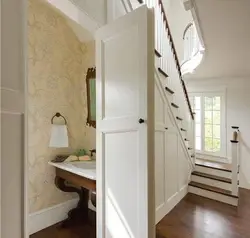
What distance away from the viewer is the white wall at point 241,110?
432cm

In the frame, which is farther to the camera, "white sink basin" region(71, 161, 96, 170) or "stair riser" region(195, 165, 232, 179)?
"stair riser" region(195, 165, 232, 179)

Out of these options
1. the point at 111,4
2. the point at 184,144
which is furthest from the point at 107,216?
the point at 184,144

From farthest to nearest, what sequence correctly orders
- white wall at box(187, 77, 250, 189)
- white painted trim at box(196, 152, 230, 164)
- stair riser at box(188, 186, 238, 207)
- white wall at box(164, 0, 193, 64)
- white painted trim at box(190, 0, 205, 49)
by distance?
white wall at box(164, 0, 193, 64), white painted trim at box(196, 152, 230, 164), white wall at box(187, 77, 250, 189), stair riser at box(188, 186, 238, 207), white painted trim at box(190, 0, 205, 49)

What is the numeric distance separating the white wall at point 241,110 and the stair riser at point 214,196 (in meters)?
1.16

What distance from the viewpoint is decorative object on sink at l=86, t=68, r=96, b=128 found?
2.85m

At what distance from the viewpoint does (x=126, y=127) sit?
5.36 feet

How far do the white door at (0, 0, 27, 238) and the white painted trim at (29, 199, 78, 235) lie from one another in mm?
1730

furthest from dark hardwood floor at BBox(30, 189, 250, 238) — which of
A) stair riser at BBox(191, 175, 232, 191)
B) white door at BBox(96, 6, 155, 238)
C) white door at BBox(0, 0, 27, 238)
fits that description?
white door at BBox(0, 0, 27, 238)

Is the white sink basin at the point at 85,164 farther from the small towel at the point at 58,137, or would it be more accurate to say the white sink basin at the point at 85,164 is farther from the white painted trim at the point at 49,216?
the white painted trim at the point at 49,216

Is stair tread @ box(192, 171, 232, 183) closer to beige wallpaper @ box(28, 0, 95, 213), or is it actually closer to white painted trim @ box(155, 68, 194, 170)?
white painted trim @ box(155, 68, 194, 170)

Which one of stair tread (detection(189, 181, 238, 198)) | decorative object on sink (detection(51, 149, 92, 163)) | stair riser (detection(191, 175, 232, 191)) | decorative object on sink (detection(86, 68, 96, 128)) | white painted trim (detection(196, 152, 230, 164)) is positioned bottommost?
stair tread (detection(189, 181, 238, 198))

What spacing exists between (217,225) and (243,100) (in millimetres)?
2825

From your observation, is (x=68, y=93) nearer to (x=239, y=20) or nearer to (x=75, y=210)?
(x=75, y=210)

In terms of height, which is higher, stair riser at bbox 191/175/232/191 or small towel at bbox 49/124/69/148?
small towel at bbox 49/124/69/148
